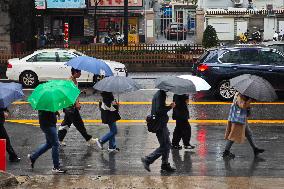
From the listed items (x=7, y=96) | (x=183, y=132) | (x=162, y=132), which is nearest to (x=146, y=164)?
(x=162, y=132)

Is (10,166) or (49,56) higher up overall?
(49,56)

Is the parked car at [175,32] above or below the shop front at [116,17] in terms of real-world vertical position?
below

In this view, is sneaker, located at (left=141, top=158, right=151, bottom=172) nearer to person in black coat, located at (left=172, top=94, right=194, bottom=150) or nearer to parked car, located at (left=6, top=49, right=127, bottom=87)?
person in black coat, located at (left=172, top=94, right=194, bottom=150)

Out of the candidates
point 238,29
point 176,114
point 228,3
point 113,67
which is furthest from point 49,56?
point 228,3

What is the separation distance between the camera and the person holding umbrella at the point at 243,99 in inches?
423

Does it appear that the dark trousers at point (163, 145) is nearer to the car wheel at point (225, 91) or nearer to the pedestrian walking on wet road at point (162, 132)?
the pedestrian walking on wet road at point (162, 132)

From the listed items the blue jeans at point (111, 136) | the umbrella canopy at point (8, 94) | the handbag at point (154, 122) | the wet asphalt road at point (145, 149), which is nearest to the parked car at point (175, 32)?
the wet asphalt road at point (145, 149)

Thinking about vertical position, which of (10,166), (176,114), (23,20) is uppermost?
(23,20)

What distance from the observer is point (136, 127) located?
46.6 feet

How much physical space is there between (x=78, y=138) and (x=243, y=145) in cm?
345

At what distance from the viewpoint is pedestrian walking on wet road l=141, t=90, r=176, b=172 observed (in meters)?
10.2

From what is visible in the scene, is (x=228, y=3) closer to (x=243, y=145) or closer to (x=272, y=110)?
(x=272, y=110)

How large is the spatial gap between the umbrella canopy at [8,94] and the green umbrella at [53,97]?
605mm

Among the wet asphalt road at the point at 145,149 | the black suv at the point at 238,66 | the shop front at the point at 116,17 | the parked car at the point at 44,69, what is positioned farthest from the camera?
the shop front at the point at 116,17
